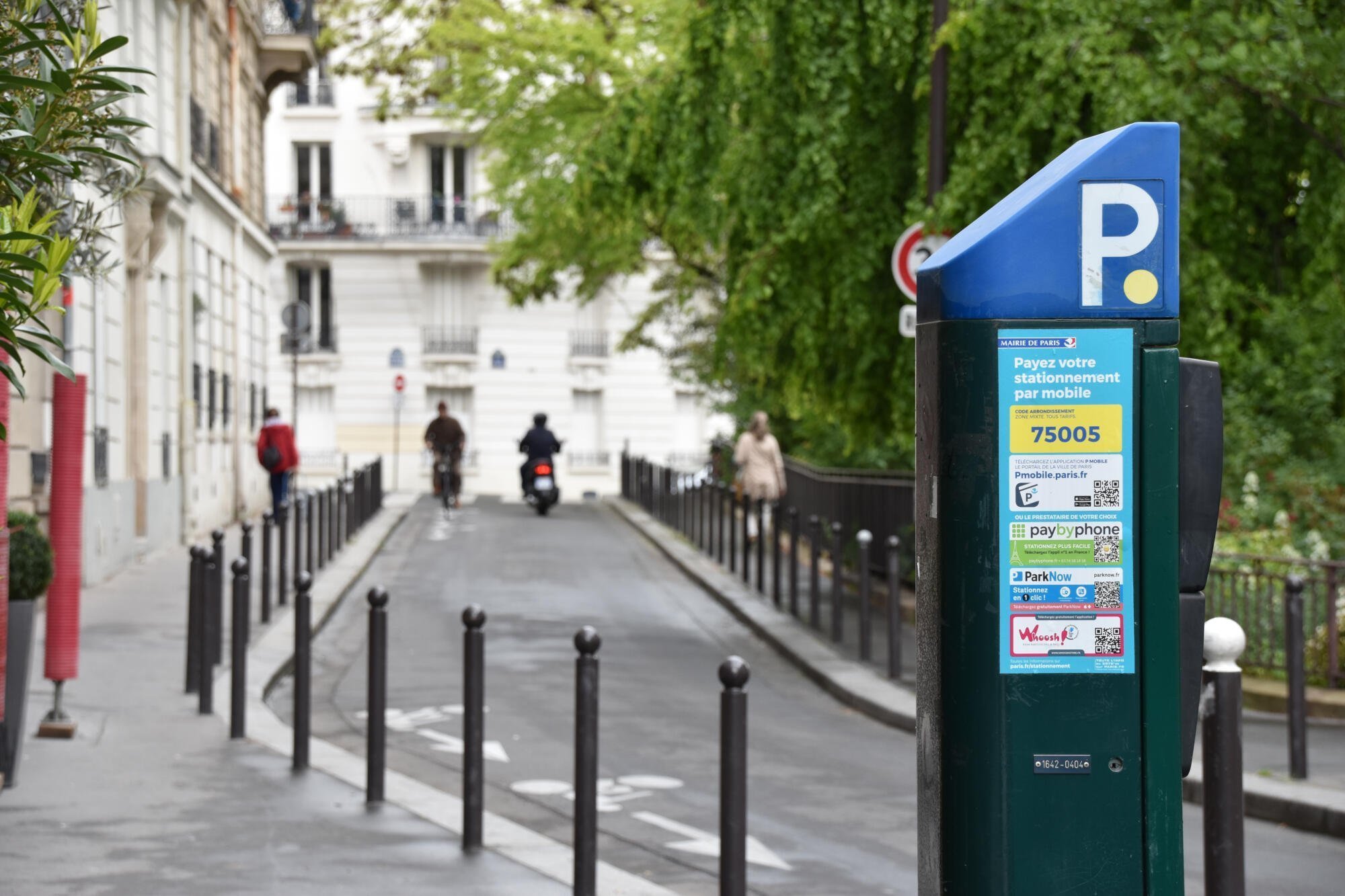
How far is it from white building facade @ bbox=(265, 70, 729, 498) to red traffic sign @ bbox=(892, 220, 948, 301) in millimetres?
38633

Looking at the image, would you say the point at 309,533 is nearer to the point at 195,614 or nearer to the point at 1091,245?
the point at 195,614

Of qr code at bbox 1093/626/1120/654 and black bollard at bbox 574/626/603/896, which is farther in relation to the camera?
black bollard at bbox 574/626/603/896

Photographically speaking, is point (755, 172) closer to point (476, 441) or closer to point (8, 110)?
point (8, 110)

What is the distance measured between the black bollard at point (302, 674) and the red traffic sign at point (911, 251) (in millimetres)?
4788

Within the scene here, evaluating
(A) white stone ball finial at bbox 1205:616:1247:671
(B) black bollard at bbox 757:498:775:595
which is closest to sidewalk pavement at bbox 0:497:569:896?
(A) white stone ball finial at bbox 1205:616:1247:671

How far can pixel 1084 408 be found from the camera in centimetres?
341

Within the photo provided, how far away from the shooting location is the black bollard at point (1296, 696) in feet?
28.2

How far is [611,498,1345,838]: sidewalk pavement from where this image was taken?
8.16 meters

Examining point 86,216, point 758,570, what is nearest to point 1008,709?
point 86,216

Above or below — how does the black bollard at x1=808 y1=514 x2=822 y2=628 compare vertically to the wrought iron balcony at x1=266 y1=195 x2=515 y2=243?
below

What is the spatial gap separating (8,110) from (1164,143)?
264 cm

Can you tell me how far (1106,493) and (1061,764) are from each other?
516 millimetres

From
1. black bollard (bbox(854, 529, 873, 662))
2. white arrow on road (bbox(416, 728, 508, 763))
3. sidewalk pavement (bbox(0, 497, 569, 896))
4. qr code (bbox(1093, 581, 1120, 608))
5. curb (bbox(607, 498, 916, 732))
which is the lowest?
white arrow on road (bbox(416, 728, 508, 763))

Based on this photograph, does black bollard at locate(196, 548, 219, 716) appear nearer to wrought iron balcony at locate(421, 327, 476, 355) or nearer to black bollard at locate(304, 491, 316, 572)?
black bollard at locate(304, 491, 316, 572)
